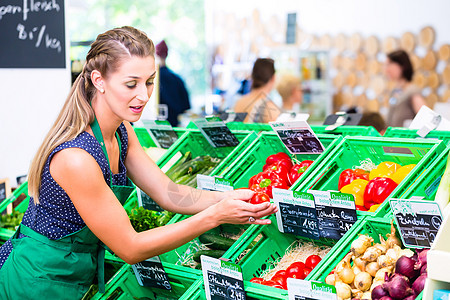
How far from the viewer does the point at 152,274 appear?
256cm

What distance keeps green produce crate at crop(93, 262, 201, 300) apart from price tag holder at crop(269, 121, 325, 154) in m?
0.86

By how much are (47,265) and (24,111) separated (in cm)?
265

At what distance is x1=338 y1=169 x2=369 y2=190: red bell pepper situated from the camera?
2.56m

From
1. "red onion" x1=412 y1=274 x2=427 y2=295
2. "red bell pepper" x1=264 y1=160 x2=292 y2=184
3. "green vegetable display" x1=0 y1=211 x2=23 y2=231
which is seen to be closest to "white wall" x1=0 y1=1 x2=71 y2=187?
"green vegetable display" x1=0 y1=211 x2=23 y2=231

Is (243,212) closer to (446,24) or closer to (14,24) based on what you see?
(14,24)

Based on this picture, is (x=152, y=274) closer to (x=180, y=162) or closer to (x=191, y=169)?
(x=191, y=169)

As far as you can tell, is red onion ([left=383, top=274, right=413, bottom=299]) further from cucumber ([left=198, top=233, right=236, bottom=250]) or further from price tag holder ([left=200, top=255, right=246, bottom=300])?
cucumber ([left=198, top=233, right=236, bottom=250])

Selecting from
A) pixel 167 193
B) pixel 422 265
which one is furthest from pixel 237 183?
pixel 422 265

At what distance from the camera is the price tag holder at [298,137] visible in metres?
2.73

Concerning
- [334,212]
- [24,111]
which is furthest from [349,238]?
[24,111]

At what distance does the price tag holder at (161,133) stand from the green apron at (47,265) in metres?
1.28

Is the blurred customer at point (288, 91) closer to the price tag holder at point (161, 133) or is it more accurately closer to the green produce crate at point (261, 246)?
the price tag holder at point (161, 133)

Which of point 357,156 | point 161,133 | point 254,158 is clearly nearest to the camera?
point 357,156

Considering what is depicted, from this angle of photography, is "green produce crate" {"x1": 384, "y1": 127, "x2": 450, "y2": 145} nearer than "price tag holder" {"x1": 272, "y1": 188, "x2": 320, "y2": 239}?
No
